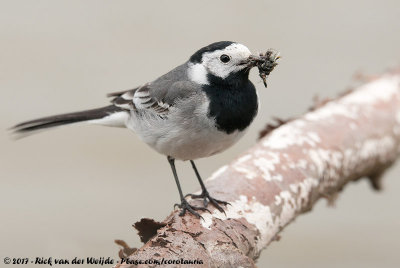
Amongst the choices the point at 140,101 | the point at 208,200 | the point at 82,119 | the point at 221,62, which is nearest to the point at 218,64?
the point at 221,62

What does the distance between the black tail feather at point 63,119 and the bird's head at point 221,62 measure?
56cm

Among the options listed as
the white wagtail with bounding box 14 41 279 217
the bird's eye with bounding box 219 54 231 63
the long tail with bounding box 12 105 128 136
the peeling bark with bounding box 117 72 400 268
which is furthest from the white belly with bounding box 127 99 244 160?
the long tail with bounding box 12 105 128 136

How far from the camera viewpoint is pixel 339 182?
3.04 meters

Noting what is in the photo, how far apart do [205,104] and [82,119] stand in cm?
79

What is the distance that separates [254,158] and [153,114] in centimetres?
50

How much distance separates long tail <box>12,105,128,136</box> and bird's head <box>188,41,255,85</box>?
514mm

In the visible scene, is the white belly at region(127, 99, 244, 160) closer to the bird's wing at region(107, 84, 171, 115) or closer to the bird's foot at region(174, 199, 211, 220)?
the bird's wing at region(107, 84, 171, 115)

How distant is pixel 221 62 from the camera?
2.62 m

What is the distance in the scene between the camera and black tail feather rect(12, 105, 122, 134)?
309 cm

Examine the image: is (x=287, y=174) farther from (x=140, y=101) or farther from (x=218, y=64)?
(x=140, y=101)

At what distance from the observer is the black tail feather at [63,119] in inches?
122

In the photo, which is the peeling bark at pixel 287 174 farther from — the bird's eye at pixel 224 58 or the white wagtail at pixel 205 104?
the bird's eye at pixel 224 58

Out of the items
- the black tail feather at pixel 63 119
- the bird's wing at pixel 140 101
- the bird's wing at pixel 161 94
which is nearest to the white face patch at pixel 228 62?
the bird's wing at pixel 161 94

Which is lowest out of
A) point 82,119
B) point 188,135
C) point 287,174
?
point 287,174
